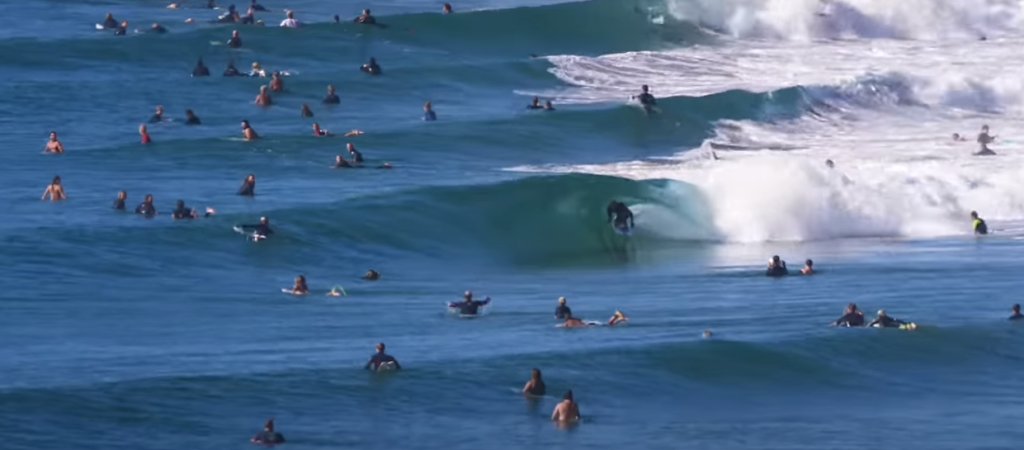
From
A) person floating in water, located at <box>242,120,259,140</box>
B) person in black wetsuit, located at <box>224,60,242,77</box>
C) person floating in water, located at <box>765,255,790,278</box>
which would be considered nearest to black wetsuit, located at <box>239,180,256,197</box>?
person floating in water, located at <box>242,120,259,140</box>

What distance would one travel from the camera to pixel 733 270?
38500 millimetres

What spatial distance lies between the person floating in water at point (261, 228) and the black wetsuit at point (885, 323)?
12829mm

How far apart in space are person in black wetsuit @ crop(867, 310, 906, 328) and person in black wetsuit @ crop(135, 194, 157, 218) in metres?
15.6

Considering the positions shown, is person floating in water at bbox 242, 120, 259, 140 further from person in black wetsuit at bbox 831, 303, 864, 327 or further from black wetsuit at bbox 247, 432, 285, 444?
black wetsuit at bbox 247, 432, 285, 444

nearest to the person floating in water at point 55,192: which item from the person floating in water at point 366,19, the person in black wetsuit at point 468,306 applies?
the person in black wetsuit at point 468,306

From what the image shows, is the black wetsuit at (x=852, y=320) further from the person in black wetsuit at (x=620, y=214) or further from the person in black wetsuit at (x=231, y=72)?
the person in black wetsuit at (x=231, y=72)

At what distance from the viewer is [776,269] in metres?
37.2

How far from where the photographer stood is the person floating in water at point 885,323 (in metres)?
31.6

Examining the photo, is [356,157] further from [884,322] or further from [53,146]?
[884,322]

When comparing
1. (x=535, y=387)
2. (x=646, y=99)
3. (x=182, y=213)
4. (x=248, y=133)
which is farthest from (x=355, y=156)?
(x=535, y=387)

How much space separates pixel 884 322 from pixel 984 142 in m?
22.6

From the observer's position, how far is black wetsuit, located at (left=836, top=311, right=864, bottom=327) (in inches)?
1245

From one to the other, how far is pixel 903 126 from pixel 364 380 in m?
34.5

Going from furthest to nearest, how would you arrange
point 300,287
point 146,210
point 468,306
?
1. point 146,210
2. point 300,287
3. point 468,306
